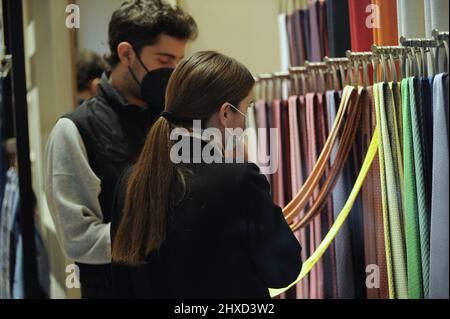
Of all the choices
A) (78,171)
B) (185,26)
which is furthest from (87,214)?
(185,26)

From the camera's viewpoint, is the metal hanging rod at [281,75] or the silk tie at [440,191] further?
the metal hanging rod at [281,75]

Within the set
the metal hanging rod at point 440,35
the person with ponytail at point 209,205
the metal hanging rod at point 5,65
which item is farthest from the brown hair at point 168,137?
the metal hanging rod at point 5,65

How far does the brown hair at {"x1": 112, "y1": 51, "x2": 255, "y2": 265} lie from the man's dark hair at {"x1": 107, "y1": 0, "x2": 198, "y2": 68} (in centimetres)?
13

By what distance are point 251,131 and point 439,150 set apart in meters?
0.40

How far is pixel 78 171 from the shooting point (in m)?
1.49

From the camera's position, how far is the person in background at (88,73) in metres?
1.56

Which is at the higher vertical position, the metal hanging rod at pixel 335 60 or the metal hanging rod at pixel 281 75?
the metal hanging rod at pixel 335 60

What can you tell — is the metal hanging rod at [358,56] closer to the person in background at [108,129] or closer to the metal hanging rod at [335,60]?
the metal hanging rod at [335,60]

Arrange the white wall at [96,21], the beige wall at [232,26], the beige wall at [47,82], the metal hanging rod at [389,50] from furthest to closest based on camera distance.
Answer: the beige wall at [47,82] → the white wall at [96,21] → the beige wall at [232,26] → the metal hanging rod at [389,50]

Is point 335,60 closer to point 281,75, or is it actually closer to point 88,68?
point 281,75

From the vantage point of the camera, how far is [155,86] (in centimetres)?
140

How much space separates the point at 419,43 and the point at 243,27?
1.24ft

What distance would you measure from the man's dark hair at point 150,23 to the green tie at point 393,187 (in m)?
0.41

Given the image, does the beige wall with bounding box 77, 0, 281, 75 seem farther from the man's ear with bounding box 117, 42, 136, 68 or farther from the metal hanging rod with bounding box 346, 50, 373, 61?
the metal hanging rod with bounding box 346, 50, 373, 61
